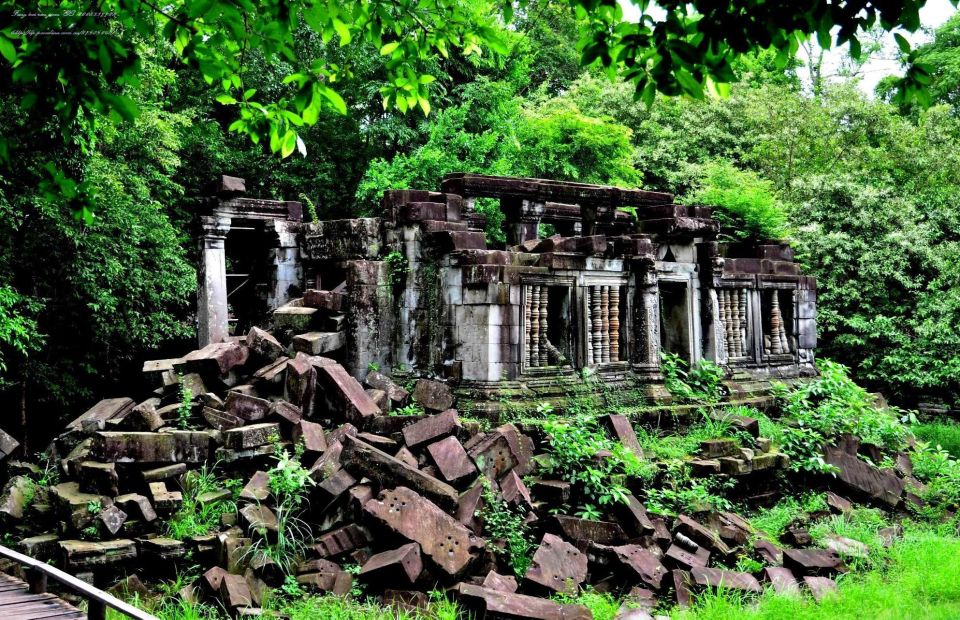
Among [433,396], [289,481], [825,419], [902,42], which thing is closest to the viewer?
[902,42]

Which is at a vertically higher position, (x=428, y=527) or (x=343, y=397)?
(x=343, y=397)

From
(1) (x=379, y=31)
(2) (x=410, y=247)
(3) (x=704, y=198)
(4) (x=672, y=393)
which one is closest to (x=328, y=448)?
(2) (x=410, y=247)

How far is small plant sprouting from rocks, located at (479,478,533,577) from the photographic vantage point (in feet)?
23.4

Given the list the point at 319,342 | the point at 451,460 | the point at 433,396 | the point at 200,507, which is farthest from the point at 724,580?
the point at 319,342

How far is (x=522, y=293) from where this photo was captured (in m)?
9.52

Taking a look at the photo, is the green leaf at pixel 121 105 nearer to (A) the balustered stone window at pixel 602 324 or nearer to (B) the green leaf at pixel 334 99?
(B) the green leaf at pixel 334 99

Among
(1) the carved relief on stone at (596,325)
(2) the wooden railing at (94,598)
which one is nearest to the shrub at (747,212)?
(1) the carved relief on stone at (596,325)

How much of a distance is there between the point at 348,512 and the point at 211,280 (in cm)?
774

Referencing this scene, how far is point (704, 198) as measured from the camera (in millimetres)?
18031

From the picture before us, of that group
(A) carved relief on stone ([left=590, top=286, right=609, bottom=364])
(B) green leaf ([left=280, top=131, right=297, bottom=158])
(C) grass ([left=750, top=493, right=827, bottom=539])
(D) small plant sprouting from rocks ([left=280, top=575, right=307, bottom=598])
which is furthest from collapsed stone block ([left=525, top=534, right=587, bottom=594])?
(B) green leaf ([left=280, top=131, right=297, bottom=158])

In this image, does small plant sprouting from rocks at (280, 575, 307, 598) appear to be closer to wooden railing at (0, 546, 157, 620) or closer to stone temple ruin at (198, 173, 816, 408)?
wooden railing at (0, 546, 157, 620)

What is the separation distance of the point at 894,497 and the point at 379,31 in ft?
28.5

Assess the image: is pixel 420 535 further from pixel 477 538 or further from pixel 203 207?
pixel 203 207

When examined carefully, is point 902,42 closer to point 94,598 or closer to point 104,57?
point 104,57
